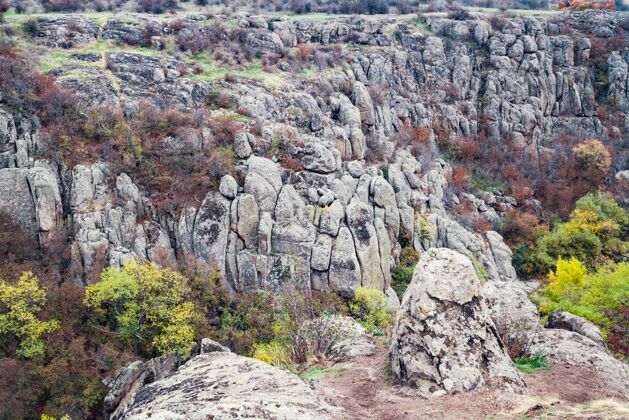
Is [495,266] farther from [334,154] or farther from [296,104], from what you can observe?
[296,104]

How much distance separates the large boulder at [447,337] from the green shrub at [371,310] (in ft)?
20.2

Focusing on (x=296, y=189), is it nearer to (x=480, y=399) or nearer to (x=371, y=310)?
(x=371, y=310)

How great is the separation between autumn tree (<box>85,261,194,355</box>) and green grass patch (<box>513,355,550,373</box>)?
16.2m

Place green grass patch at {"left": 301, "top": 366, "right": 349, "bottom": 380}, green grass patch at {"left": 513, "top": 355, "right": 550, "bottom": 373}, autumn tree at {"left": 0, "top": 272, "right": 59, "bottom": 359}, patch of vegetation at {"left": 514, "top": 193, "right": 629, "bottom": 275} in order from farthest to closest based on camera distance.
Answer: patch of vegetation at {"left": 514, "top": 193, "right": 629, "bottom": 275} < autumn tree at {"left": 0, "top": 272, "right": 59, "bottom": 359} < green grass patch at {"left": 301, "top": 366, "right": 349, "bottom": 380} < green grass patch at {"left": 513, "top": 355, "right": 550, "bottom": 373}

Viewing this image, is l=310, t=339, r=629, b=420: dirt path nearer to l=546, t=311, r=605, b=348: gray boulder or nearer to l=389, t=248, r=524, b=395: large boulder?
l=389, t=248, r=524, b=395: large boulder

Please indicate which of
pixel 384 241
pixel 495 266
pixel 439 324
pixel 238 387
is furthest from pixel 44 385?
pixel 495 266

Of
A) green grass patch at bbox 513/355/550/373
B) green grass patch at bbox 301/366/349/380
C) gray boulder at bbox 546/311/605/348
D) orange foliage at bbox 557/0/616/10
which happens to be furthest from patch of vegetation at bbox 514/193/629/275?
orange foliage at bbox 557/0/616/10

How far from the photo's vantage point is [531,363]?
11.8 m

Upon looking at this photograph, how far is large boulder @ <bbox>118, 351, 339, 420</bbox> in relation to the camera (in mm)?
7125

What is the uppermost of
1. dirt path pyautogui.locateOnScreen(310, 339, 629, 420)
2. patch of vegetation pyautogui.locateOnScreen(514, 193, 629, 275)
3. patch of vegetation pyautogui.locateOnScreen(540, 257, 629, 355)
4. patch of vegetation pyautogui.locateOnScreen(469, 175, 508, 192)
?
dirt path pyautogui.locateOnScreen(310, 339, 629, 420)

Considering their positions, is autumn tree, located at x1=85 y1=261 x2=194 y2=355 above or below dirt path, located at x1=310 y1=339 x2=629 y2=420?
below

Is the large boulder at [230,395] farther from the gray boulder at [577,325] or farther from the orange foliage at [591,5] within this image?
the orange foliage at [591,5]

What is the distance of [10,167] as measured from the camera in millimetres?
27844

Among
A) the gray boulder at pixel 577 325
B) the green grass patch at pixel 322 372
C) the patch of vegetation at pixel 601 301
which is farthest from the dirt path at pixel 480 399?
the patch of vegetation at pixel 601 301
